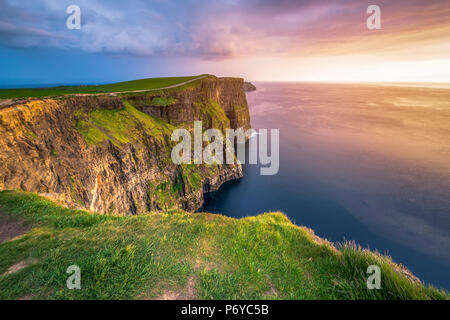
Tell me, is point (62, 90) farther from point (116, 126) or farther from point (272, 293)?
point (272, 293)

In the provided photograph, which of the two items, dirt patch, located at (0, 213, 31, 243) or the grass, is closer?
the grass

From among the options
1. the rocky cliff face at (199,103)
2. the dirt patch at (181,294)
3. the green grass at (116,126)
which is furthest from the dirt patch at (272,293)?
the rocky cliff face at (199,103)

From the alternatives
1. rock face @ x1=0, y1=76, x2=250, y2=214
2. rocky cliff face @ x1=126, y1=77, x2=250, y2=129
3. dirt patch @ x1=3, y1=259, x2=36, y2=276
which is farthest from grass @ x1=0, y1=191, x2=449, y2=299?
rocky cliff face @ x1=126, y1=77, x2=250, y2=129

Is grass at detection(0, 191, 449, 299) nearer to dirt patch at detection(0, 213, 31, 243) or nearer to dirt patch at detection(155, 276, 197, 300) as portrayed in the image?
dirt patch at detection(155, 276, 197, 300)

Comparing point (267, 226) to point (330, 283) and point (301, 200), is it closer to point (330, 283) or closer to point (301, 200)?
point (330, 283)

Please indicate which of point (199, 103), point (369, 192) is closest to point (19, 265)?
point (199, 103)
